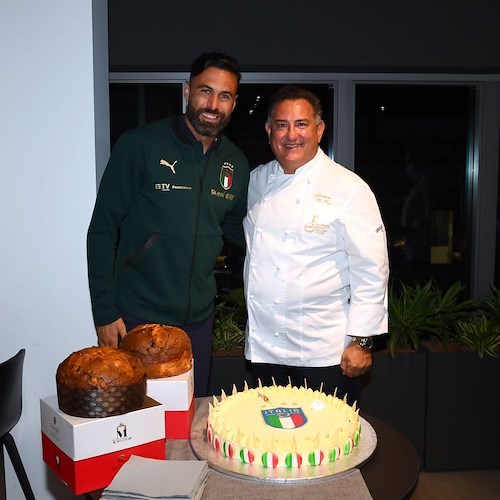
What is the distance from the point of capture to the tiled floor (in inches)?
122

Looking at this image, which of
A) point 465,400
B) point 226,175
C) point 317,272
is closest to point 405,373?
point 465,400

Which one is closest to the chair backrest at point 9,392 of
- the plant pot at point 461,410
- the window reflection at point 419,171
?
the plant pot at point 461,410

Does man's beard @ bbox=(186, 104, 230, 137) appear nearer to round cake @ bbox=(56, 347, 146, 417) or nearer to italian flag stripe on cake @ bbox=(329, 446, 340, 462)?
round cake @ bbox=(56, 347, 146, 417)

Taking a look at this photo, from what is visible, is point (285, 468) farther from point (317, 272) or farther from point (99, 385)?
point (317, 272)

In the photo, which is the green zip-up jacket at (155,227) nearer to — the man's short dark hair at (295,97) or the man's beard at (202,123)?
the man's beard at (202,123)

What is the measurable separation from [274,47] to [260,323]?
6.56 ft

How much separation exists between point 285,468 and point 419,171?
130 inches

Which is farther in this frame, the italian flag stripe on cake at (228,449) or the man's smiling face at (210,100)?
the man's smiling face at (210,100)

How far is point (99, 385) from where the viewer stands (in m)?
1.30

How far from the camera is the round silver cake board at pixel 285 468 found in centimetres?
127

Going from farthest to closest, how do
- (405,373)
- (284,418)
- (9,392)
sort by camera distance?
(405,373) → (9,392) → (284,418)

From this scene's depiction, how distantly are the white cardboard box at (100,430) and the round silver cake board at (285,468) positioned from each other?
0.38 feet

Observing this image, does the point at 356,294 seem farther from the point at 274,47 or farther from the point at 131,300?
the point at 274,47

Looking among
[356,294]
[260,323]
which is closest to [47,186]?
[260,323]
